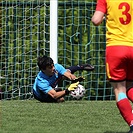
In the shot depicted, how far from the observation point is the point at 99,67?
1341 cm

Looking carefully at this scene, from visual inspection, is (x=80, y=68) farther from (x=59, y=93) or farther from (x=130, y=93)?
(x=130, y=93)

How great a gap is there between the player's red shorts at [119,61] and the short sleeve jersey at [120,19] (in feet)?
0.21

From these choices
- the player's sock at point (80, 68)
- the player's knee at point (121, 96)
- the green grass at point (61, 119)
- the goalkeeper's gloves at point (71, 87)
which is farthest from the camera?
the player's sock at point (80, 68)

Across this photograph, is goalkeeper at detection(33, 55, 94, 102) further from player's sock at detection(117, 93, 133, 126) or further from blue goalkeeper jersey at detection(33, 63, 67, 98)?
player's sock at detection(117, 93, 133, 126)

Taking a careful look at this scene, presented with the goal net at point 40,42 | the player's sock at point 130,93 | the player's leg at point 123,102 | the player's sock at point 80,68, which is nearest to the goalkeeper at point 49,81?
the player's sock at point 80,68

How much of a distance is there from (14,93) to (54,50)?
1.46 meters

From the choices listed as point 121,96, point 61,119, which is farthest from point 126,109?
point 61,119

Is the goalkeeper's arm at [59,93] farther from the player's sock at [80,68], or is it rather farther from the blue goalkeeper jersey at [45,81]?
the player's sock at [80,68]

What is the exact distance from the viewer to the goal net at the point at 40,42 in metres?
13.3

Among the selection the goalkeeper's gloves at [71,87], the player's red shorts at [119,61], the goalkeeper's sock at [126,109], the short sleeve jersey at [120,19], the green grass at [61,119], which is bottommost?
the green grass at [61,119]

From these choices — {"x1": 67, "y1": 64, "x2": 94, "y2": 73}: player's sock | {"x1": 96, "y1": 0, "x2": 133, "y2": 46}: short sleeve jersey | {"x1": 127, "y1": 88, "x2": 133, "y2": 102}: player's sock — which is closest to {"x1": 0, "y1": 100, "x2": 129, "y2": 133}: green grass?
{"x1": 127, "y1": 88, "x2": 133, "y2": 102}: player's sock

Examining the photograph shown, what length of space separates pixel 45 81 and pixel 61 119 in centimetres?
272

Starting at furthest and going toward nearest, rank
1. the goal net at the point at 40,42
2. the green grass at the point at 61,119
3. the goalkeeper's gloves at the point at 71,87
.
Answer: the goal net at the point at 40,42
the goalkeeper's gloves at the point at 71,87
the green grass at the point at 61,119

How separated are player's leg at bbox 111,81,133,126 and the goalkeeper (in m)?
3.90
